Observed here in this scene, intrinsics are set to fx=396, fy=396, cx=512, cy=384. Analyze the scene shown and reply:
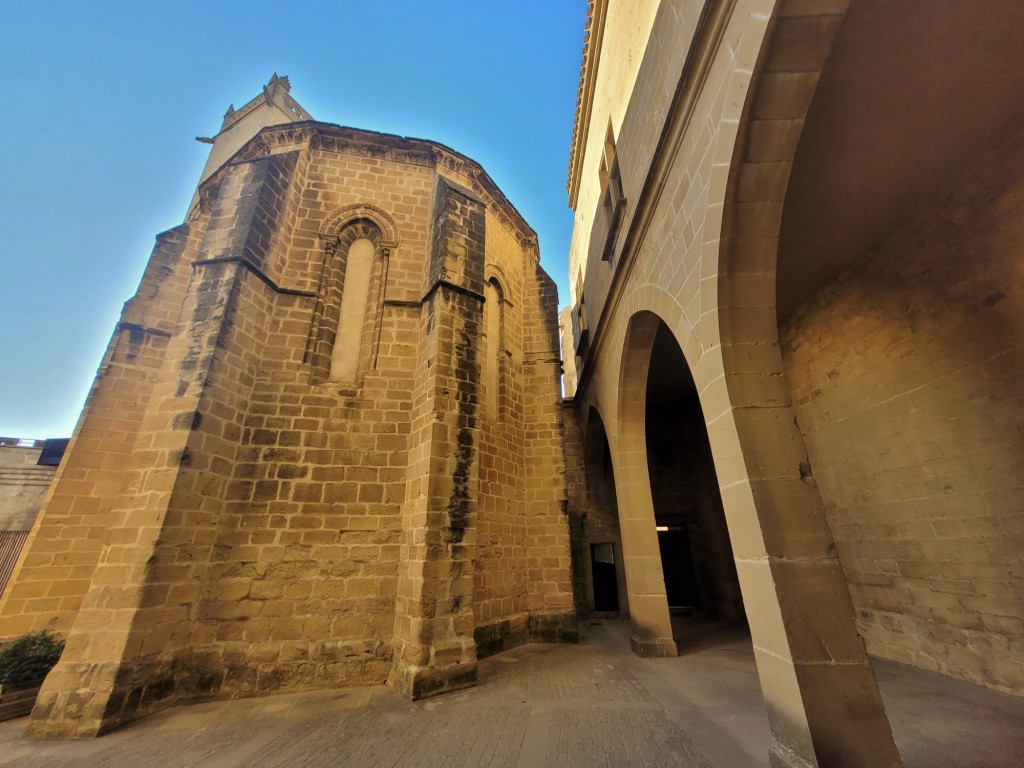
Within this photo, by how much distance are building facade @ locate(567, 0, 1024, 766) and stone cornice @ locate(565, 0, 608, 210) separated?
3.07 feet

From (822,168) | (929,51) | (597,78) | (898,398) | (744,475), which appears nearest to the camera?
(744,475)

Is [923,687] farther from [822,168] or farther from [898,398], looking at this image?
[822,168]

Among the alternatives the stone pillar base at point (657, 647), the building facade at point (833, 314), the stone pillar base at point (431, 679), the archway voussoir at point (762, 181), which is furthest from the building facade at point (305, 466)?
the archway voussoir at point (762, 181)

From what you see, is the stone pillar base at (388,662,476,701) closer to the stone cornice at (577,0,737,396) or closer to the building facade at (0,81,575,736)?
the building facade at (0,81,575,736)

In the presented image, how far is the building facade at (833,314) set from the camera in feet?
8.54

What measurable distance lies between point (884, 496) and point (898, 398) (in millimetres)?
1282

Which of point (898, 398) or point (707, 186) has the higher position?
point (707, 186)

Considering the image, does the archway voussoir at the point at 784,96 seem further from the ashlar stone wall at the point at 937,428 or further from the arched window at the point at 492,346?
the arched window at the point at 492,346

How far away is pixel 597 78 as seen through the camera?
25.7 ft

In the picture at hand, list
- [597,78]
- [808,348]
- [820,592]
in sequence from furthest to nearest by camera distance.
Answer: [597,78] < [808,348] < [820,592]

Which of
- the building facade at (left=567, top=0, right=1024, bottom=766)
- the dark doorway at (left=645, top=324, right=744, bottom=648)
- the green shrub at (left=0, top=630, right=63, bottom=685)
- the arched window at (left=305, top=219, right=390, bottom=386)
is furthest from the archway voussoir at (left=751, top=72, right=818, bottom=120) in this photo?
the green shrub at (left=0, top=630, right=63, bottom=685)

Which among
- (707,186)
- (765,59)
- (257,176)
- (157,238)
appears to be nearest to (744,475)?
(707,186)

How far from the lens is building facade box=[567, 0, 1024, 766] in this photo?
8.54 feet

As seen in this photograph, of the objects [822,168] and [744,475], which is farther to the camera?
[822,168]
